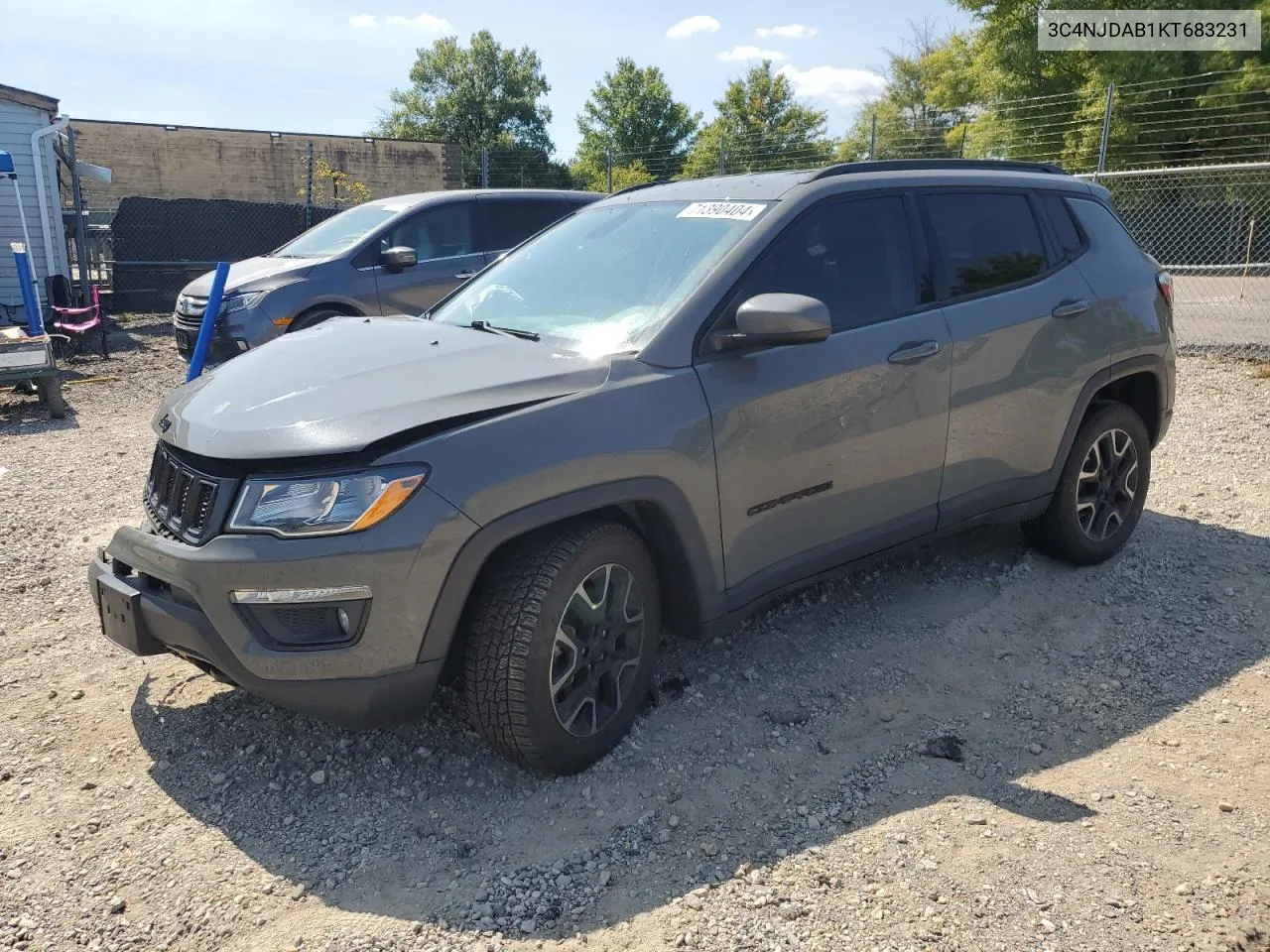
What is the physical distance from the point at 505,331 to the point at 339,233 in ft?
20.8

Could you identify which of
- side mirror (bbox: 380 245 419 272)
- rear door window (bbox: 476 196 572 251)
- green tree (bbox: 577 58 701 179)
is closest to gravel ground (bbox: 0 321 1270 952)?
side mirror (bbox: 380 245 419 272)

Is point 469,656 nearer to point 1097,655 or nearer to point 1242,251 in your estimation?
point 1097,655

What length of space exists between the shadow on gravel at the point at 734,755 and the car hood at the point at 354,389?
1.09 m

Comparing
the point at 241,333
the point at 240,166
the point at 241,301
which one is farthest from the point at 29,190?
the point at 240,166

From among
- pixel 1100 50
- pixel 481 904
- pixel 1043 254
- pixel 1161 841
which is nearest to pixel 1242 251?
pixel 1100 50

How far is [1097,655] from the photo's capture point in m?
3.96

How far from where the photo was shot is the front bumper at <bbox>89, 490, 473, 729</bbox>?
8.60 feet

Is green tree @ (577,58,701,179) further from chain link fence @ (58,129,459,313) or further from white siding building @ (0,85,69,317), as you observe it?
white siding building @ (0,85,69,317)

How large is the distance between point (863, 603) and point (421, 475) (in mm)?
2403

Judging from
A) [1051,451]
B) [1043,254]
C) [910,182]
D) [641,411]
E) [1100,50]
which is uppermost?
[1100,50]

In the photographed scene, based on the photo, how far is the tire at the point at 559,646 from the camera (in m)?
2.85

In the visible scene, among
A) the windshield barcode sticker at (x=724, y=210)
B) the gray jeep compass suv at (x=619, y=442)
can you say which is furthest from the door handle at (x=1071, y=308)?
the windshield barcode sticker at (x=724, y=210)

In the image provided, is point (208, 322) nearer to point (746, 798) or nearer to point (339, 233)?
point (746, 798)

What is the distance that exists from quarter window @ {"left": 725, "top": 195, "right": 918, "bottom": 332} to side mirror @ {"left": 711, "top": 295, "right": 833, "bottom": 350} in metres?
0.18
